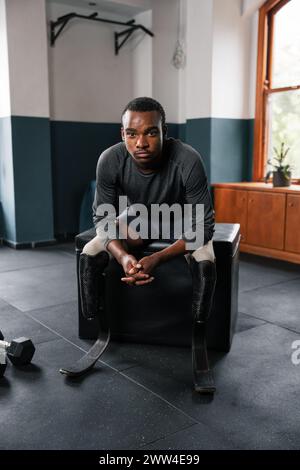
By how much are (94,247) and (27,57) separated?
293 cm

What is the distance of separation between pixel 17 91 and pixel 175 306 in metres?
2.96

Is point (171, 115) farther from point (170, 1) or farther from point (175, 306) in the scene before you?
point (175, 306)

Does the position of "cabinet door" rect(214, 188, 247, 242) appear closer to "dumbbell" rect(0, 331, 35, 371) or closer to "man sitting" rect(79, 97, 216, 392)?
"man sitting" rect(79, 97, 216, 392)

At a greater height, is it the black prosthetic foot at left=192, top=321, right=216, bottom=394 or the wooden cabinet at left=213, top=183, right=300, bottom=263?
the wooden cabinet at left=213, top=183, right=300, bottom=263

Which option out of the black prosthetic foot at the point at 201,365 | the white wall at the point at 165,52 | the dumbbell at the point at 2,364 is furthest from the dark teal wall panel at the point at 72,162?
the black prosthetic foot at the point at 201,365

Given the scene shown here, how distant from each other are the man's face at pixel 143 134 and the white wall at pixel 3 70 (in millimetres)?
2769

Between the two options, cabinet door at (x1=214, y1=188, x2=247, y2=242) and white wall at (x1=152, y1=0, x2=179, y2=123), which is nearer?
cabinet door at (x1=214, y1=188, x2=247, y2=242)

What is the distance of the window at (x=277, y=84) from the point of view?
14.6ft

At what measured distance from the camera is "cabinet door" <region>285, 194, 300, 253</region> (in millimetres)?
3906

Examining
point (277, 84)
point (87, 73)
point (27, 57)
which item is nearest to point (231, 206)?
point (277, 84)

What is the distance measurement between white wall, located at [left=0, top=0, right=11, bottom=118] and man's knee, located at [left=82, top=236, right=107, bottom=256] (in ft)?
8.88

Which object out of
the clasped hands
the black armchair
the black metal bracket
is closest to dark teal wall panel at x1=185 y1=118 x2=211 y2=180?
the black metal bracket

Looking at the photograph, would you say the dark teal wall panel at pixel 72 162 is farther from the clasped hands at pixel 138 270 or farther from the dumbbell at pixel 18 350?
the clasped hands at pixel 138 270
